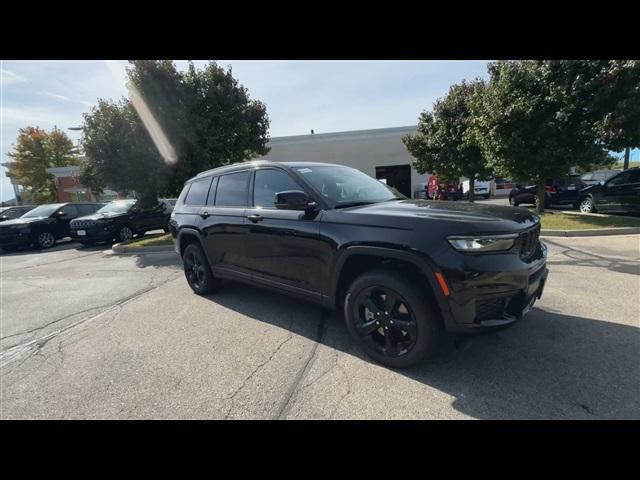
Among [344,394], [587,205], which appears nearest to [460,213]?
[344,394]

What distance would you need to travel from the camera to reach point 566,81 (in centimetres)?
898

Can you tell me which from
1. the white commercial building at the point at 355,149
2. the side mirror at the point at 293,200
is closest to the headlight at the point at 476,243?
the side mirror at the point at 293,200

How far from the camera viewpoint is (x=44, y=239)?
488 inches

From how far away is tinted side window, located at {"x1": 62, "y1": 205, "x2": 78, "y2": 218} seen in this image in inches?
517

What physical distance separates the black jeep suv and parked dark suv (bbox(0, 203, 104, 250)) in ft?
40.9

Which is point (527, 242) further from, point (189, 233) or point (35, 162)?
point (35, 162)

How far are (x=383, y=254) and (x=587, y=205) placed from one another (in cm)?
1290

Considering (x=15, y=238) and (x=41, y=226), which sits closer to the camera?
(x=15, y=238)

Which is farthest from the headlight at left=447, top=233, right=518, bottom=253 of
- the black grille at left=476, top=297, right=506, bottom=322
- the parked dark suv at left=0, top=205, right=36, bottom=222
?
the parked dark suv at left=0, top=205, right=36, bottom=222

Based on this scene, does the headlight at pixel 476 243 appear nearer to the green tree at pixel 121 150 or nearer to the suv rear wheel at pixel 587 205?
the green tree at pixel 121 150
